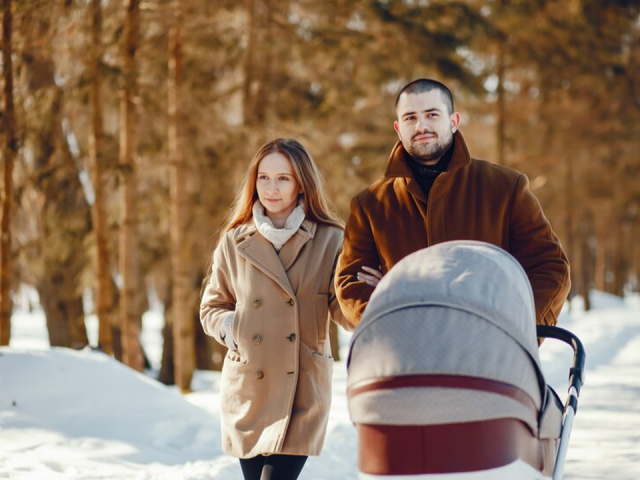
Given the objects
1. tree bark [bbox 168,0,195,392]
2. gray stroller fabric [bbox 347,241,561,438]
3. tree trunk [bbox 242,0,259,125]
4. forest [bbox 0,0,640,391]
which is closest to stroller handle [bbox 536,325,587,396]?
gray stroller fabric [bbox 347,241,561,438]

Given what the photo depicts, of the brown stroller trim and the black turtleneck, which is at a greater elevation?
the black turtleneck

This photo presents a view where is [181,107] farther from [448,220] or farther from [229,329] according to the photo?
[448,220]

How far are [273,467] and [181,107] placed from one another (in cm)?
864

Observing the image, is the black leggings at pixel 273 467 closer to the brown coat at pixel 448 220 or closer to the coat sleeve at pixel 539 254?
the brown coat at pixel 448 220

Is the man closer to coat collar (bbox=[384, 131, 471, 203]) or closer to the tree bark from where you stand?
coat collar (bbox=[384, 131, 471, 203])

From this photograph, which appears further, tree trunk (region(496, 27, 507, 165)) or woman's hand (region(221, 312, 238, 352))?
tree trunk (region(496, 27, 507, 165))

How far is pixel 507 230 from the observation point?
140 inches

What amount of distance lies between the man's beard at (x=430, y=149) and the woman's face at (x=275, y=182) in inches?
24.5

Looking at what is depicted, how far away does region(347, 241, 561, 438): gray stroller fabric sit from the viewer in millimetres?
2467

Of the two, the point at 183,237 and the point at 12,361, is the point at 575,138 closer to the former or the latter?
the point at 183,237

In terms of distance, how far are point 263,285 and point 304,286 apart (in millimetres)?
196

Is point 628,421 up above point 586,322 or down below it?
above

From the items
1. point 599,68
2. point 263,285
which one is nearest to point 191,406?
point 263,285

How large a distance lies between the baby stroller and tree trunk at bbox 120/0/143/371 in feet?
24.5
